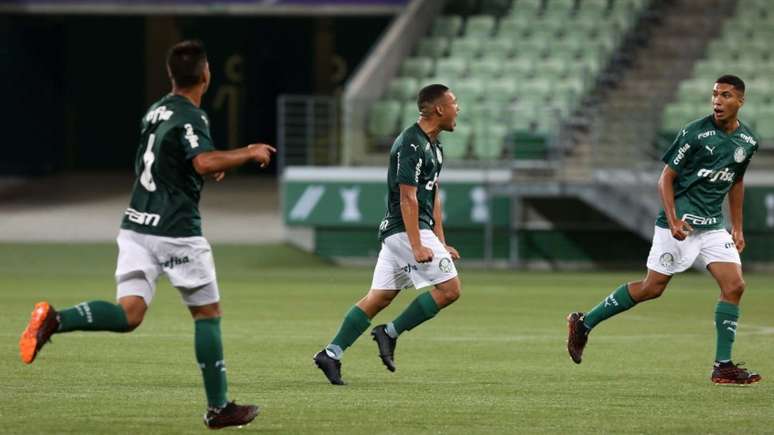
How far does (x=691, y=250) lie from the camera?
36.5 feet

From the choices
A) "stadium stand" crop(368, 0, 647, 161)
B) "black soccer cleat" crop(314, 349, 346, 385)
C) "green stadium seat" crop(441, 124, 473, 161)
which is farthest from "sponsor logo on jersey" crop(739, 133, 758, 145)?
"green stadium seat" crop(441, 124, 473, 161)

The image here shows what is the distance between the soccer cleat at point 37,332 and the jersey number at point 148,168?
807 mm

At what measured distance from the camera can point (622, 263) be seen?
1009 inches

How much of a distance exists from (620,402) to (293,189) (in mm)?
16062

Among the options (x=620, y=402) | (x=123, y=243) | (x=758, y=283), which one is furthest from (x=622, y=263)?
(x=123, y=243)

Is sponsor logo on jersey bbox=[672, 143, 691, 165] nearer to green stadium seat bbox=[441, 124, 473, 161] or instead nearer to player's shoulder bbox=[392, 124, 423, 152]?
player's shoulder bbox=[392, 124, 423, 152]

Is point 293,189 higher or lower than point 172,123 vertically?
lower

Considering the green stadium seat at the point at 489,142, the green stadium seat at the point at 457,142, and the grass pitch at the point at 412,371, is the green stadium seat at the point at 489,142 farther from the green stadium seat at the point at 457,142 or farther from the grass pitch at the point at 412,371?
the grass pitch at the point at 412,371

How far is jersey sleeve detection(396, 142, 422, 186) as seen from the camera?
A: 10.5 metres

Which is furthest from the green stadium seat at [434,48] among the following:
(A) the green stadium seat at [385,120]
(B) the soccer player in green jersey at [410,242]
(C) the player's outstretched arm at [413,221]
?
(C) the player's outstretched arm at [413,221]

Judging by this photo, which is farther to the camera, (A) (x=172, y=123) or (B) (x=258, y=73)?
(B) (x=258, y=73)

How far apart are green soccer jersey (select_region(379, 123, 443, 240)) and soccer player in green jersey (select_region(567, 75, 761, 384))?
1608mm

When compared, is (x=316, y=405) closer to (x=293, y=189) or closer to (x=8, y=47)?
(x=293, y=189)

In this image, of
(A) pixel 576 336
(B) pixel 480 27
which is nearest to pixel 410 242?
(A) pixel 576 336
